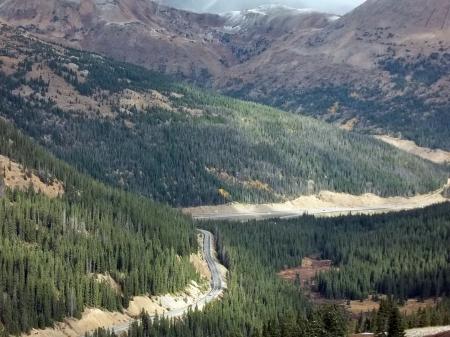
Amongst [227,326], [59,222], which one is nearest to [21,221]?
[59,222]

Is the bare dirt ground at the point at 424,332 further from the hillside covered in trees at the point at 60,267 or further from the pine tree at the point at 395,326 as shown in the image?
the hillside covered in trees at the point at 60,267

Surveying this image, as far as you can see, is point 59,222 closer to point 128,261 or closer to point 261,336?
point 128,261

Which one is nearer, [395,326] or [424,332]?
[395,326]

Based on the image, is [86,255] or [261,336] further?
[86,255]

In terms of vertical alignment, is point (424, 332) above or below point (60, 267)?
below

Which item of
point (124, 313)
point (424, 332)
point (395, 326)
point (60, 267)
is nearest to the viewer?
point (395, 326)

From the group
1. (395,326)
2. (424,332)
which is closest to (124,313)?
(424,332)

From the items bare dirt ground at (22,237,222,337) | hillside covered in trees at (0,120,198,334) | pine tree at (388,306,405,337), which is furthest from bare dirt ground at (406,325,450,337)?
hillside covered in trees at (0,120,198,334)

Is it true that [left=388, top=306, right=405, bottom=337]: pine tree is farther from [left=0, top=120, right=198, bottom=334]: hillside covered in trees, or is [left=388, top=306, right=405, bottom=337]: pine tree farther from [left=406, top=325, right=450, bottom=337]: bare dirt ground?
[left=0, top=120, right=198, bottom=334]: hillside covered in trees

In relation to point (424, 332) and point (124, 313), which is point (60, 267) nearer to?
point (124, 313)
